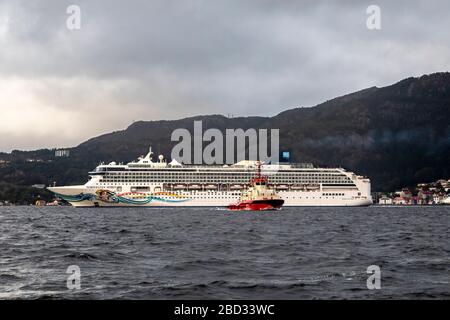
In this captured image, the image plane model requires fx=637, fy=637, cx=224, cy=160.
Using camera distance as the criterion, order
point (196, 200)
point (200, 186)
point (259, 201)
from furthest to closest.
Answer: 1. point (200, 186)
2. point (196, 200)
3. point (259, 201)

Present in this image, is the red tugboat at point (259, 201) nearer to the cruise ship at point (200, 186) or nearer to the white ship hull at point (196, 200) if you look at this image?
the white ship hull at point (196, 200)

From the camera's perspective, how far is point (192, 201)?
130000 millimetres

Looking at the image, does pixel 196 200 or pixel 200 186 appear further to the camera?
pixel 200 186

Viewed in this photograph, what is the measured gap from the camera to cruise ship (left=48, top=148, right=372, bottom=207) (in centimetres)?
12875

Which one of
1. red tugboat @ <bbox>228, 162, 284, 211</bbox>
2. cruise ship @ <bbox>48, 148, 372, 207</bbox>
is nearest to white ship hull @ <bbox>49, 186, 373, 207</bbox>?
cruise ship @ <bbox>48, 148, 372, 207</bbox>

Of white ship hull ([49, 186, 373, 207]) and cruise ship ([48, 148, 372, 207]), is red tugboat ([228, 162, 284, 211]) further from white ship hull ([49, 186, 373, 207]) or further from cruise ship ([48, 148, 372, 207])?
cruise ship ([48, 148, 372, 207])

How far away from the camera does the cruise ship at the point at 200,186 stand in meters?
129

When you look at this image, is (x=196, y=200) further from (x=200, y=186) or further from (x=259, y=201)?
(x=259, y=201)

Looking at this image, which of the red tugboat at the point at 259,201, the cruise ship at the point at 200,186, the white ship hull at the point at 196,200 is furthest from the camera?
the cruise ship at the point at 200,186

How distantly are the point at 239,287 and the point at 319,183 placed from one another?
123161mm

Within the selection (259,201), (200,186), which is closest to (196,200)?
(200,186)

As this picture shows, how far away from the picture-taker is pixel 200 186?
13575cm

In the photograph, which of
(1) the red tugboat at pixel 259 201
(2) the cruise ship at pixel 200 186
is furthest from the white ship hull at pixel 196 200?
(1) the red tugboat at pixel 259 201
